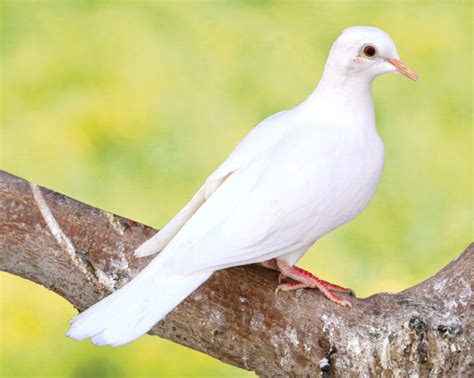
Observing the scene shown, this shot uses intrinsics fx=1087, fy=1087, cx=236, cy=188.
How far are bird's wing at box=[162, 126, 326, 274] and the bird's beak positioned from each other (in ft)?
0.79

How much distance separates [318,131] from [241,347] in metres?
0.47

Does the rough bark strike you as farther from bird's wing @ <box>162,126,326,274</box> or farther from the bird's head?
the bird's head

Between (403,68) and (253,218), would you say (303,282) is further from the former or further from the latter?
(403,68)

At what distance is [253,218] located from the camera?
2082 mm

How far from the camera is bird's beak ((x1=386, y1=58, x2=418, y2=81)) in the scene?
2164mm

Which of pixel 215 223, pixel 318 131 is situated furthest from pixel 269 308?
pixel 318 131

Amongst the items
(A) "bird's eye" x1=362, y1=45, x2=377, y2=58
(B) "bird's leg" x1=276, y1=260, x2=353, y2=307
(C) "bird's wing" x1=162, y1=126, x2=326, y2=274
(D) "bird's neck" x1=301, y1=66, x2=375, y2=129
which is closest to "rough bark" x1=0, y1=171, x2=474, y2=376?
(B) "bird's leg" x1=276, y1=260, x2=353, y2=307

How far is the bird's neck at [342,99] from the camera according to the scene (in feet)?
7.28

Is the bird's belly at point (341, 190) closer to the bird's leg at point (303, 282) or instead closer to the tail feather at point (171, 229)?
the bird's leg at point (303, 282)

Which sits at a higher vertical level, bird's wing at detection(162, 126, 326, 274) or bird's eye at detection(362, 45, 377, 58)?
bird's eye at detection(362, 45, 377, 58)

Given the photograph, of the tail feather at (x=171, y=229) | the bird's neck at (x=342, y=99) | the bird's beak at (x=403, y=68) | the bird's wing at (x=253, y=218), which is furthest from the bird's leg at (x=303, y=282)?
the bird's beak at (x=403, y=68)

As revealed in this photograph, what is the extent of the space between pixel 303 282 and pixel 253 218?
232mm

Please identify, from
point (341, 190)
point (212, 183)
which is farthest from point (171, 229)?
point (341, 190)

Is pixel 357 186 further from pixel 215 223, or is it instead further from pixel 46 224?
pixel 46 224
